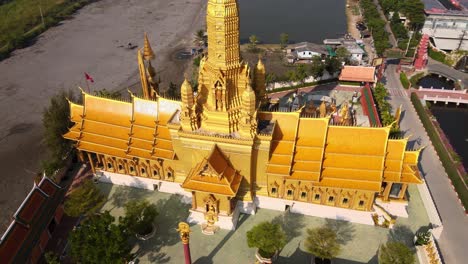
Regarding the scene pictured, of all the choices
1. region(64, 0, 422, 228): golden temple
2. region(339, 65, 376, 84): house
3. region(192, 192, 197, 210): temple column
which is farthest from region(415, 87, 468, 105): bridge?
region(192, 192, 197, 210): temple column

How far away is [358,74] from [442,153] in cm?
2004

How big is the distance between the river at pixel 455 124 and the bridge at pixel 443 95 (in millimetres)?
1064

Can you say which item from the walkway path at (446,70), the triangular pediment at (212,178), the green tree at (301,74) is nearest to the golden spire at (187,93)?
the triangular pediment at (212,178)

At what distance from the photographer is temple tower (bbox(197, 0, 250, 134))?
27.0 metres

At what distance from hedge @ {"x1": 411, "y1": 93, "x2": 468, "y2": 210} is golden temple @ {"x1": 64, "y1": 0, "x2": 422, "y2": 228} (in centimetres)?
758

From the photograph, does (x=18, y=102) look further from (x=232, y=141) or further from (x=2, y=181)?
(x=232, y=141)

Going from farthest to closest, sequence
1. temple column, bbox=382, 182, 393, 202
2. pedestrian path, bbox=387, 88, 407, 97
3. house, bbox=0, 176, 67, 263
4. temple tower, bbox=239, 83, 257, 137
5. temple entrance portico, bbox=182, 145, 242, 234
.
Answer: pedestrian path, bbox=387, 88, 407, 97, temple column, bbox=382, 182, 393, 202, temple entrance portico, bbox=182, 145, 242, 234, temple tower, bbox=239, 83, 257, 137, house, bbox=0, 176, 67, 263

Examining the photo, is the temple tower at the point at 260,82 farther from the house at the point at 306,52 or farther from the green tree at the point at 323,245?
the house at the point at 306,52

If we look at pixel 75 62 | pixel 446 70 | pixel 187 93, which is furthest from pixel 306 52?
pixel 187 93

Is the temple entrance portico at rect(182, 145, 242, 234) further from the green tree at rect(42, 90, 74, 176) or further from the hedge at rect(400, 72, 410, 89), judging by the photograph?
the hedge at rect(400, 72, 410, 89)

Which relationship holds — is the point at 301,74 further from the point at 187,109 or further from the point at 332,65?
the point at 187,109

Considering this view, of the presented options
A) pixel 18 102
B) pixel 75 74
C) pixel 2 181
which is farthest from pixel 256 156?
pixel 75 74

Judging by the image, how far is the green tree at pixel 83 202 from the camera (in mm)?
31047

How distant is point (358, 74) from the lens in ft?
190
